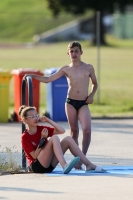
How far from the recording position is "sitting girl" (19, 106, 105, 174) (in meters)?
8.41

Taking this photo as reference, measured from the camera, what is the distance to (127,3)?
65312mm

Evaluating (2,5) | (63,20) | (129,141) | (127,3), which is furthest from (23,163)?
(2,5)

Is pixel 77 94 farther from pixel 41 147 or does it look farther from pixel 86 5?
pixel 86 5

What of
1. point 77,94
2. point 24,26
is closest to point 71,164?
point 77,94

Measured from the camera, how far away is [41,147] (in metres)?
8.45

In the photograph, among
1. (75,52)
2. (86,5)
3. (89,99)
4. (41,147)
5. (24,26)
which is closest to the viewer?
(41,147)

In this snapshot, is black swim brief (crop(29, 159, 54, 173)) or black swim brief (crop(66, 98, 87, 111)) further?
black swim brief (crop(66, 98, 87, 111))

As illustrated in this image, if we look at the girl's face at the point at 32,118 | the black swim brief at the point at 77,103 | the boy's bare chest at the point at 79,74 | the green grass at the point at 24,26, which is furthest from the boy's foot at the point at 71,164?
the green grass at the point at 24,26

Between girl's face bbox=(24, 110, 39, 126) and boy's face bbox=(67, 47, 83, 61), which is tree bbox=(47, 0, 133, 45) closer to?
boy's face bbox=(67, 47, 83, 61)

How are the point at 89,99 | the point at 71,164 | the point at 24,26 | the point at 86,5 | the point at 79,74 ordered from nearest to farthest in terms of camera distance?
1. the point at 71,164
2. the point at 89,99
3. the point at 79,74
4. the point at 86,5
5. the point at 24,26

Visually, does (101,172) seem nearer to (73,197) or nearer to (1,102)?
(73,197)

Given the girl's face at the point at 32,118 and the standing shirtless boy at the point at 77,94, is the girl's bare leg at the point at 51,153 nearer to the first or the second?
the girl's face at the point at 32,118

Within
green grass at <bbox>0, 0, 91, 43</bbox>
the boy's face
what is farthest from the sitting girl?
green grass at <bbox>0, 0, 91, 43</bbox>

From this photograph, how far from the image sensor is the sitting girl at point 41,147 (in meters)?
8.41
